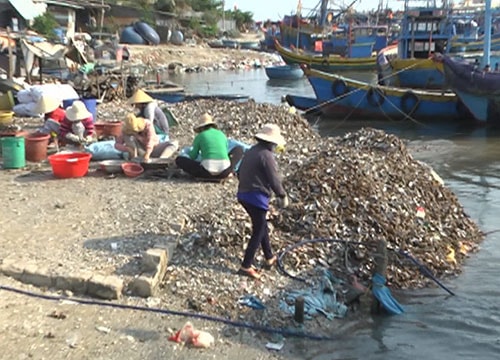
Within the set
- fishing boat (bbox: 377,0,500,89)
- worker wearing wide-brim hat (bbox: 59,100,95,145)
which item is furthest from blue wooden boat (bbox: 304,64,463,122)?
worker wearing wide-brim hat (bbox: 59,100,95,145)

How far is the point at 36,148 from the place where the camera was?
33.1ft

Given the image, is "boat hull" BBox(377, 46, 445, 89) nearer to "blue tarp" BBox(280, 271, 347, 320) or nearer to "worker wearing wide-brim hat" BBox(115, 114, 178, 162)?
"worker wearing wide-brim hat" BBox(115, 114, 178, 162)

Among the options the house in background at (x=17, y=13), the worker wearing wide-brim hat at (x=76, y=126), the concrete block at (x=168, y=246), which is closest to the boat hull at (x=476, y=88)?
the worker wearing wide-brim hat at (x=76, y=126)

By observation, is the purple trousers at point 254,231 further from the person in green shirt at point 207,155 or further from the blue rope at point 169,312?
the person in green shirt at point 207,155

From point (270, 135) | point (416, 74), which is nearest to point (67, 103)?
point (270, 135)

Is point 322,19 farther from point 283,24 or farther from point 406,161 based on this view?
point 406,161

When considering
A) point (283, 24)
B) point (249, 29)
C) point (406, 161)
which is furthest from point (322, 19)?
point (406, 161)

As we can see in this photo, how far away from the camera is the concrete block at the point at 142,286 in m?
5.71

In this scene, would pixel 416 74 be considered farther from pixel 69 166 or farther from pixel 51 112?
pixel 69 166

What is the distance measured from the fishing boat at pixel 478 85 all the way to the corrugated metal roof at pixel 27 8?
22.2 m

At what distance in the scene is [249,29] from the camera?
88.2 m

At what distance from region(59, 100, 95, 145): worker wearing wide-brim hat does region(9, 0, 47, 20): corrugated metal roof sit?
24423 mm

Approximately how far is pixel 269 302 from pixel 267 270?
2.02ft

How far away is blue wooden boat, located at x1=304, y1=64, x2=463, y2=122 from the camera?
22.2 m
